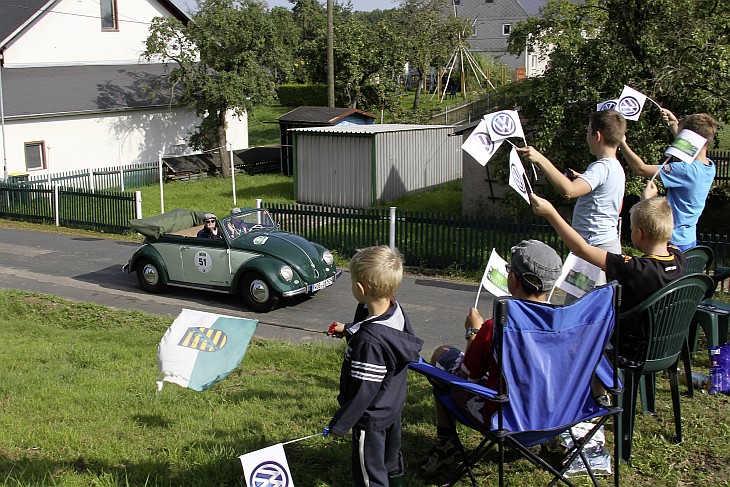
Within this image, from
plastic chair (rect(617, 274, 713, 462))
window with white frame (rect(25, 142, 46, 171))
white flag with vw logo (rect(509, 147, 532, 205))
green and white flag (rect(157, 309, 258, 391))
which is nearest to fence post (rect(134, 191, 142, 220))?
window with white frame (rect(25, 142, 46, 171))

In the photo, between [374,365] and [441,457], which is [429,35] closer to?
[441,457]

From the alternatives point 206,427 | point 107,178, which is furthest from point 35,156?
point 206,427

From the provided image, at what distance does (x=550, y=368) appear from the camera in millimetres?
3861

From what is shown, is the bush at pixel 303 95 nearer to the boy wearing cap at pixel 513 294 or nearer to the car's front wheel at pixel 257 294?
the car's front wheel at pixel 257 294

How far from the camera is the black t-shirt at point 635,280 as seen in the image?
4531 millimetres

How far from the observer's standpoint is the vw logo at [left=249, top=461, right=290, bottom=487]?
390cm

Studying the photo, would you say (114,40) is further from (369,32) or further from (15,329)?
(15,329)

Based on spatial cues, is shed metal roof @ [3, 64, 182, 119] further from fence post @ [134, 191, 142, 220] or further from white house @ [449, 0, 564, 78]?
→ white house @ [449, 0, 564, 78]

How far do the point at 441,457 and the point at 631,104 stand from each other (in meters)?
4.61

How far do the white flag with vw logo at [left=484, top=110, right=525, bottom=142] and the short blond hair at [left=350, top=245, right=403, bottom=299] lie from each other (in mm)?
2196

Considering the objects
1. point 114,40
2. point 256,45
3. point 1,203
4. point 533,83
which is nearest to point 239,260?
point 533,83

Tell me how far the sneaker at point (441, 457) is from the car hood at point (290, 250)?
7164 millimetres

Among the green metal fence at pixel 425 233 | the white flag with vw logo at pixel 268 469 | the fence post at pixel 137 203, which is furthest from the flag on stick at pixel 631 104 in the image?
the fence post at pixel 137 203

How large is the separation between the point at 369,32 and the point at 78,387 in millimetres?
37222
